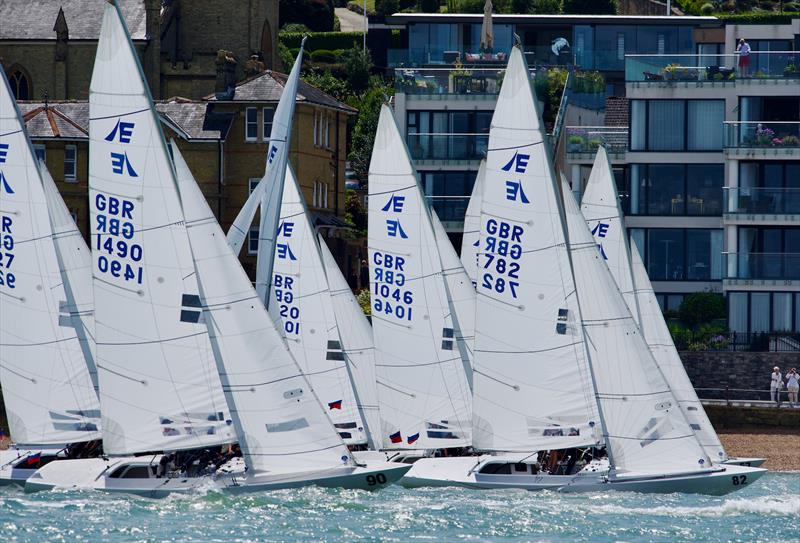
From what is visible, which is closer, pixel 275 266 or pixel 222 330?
pixel 222 330

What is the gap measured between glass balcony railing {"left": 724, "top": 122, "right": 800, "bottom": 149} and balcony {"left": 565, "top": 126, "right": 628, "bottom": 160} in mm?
4830

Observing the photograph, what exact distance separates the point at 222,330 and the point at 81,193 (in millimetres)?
39213

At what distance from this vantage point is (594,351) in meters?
45.6

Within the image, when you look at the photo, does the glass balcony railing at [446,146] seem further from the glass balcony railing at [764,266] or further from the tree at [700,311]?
the glass balcony railing at [764,266]

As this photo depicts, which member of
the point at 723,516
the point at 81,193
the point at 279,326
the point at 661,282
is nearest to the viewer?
the point at 723,516

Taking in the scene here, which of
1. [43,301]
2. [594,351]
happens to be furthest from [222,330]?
[594,351]

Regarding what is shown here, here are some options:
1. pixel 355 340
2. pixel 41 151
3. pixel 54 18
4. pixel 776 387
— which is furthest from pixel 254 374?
pixel 54 18

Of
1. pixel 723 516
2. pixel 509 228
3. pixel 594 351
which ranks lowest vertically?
pixel 723 516

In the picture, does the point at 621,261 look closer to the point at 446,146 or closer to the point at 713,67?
the point at 713,67

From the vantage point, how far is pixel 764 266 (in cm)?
6862

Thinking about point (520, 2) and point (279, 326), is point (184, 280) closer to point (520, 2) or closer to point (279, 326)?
point (279, 326)

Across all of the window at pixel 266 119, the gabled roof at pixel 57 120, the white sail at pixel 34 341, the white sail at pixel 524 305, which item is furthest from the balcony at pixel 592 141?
the white sail at pixel 34 341

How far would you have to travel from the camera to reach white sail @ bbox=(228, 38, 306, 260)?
4871cm

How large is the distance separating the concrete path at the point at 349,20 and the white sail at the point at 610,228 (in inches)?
3732
